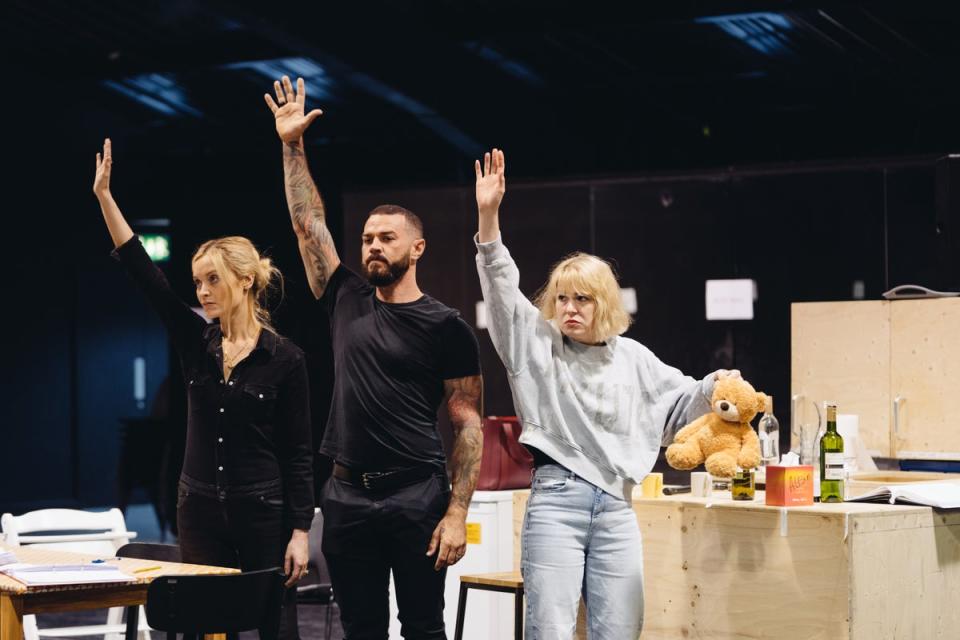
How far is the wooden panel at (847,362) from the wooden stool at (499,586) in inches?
57.1

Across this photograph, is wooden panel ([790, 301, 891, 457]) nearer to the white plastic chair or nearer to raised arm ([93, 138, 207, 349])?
the white plastic chair

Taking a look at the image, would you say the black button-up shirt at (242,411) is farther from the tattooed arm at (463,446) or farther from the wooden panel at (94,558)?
the tattooed arm at (463,446)

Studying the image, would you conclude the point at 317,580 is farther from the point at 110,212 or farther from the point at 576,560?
the point at 576,560

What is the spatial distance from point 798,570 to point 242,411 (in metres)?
1.66

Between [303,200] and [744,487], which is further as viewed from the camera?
[744,487]

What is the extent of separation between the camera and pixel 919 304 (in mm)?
5484

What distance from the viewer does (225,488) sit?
3.59 metres

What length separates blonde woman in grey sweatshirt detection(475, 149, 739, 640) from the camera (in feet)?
11.1

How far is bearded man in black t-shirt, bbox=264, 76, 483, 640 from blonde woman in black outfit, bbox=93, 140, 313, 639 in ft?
0.79

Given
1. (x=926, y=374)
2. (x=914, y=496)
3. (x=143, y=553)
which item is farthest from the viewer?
(x=926, y=374)

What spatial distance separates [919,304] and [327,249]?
2843 mm

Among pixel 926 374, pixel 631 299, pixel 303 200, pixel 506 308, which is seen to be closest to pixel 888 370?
pixel 926 374

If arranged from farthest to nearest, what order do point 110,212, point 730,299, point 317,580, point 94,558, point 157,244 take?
point 157,244 < point 730,299 < point 317,580 < point 110,212 < point 94,558

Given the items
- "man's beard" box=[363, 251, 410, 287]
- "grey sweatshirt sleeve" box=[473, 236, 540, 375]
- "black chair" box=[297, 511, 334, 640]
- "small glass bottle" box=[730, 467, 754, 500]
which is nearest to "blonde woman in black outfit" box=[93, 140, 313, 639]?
"man's beard" box=[363, 251, 410, 287]
